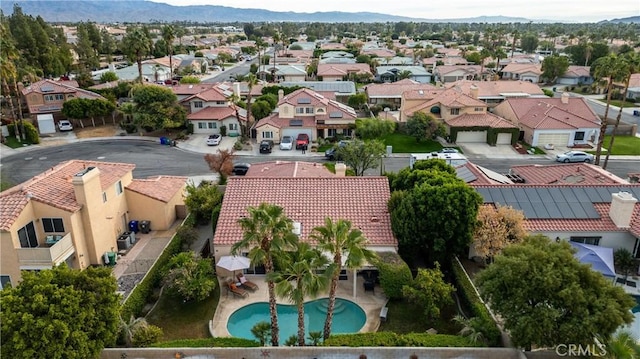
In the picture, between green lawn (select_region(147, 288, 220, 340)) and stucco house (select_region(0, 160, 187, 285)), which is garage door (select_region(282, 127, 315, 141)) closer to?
stucco house (select_region(0, 160, 187, 285))

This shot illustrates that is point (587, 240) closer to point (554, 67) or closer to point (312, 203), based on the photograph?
point (312, 203)

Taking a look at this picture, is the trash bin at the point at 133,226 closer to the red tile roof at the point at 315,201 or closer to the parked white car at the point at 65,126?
the red tile roof at the point at 315,201

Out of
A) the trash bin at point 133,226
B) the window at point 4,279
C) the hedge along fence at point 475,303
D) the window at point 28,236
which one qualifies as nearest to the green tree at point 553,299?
the hedge along fence at point 475,303

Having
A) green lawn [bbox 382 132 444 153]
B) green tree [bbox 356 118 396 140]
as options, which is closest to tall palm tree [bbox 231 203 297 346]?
green tree [bbox 356 118 396 140]

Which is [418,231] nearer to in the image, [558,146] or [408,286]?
[408,286]

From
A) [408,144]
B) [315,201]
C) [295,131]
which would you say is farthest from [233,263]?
[408,144]

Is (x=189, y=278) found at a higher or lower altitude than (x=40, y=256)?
lower
